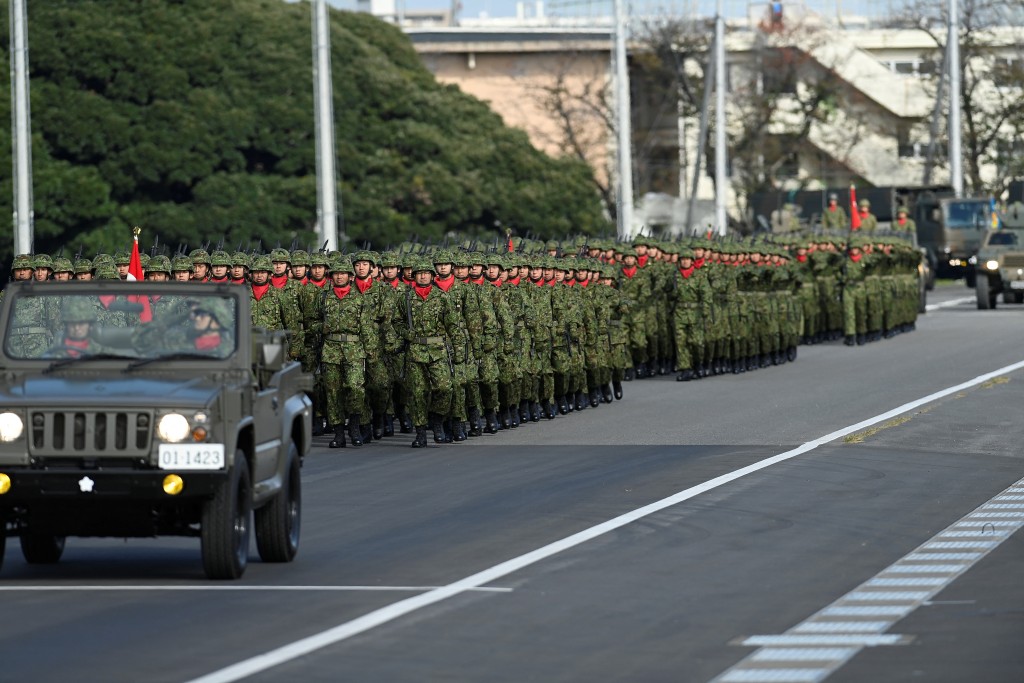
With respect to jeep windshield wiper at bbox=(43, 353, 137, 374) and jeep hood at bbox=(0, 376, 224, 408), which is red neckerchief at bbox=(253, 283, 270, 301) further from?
jeep hood at bbox=(0, 376, 224, 408)

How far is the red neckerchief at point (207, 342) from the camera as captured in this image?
1291cm

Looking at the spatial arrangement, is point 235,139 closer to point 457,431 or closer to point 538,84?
point 538,84

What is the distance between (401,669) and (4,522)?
11.3 ft

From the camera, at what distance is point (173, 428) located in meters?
12.0

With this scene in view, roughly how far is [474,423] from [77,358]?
9946mm

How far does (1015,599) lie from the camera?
38.1 feet

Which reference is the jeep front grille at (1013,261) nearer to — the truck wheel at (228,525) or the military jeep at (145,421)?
the military jeep at (145,421)

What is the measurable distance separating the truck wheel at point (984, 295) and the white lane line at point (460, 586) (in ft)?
91.4

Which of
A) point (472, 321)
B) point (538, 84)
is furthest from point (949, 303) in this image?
point (472, 321)

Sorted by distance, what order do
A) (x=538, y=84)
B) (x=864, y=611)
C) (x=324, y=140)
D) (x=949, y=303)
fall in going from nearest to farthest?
(x=864, y=611) < (x=324, y=140) < (x=949, y=303) < (x=538, y=84)

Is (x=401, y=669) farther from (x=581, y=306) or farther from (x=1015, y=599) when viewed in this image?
(x=581, y=306)

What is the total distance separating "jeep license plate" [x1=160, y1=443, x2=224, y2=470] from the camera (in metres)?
12.0

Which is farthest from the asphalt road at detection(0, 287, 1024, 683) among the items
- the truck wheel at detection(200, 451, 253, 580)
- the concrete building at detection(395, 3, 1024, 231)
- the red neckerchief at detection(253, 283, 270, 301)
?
the concrete building at detection(395, 3, 1024, 231)

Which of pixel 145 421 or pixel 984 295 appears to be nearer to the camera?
pixel 145 421
